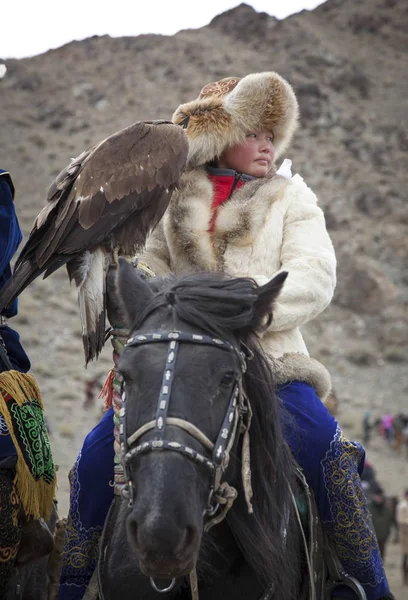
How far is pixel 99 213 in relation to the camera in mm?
3662

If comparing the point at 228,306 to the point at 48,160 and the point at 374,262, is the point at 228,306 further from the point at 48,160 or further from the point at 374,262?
the point at 48,160

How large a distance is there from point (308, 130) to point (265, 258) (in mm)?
50886

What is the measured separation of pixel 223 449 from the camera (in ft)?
8.82

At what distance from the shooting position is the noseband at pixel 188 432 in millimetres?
2586

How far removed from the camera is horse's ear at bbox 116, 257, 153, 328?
304cm

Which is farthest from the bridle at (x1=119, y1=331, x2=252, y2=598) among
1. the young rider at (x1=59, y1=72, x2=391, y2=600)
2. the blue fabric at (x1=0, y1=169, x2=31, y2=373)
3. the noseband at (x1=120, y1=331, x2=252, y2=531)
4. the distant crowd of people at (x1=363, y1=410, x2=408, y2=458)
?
the distant crowd of people at (x1=363, y1=410, x2=408, y2=458)

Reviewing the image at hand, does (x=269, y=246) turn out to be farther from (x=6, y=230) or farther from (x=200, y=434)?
(x=200, y=434)

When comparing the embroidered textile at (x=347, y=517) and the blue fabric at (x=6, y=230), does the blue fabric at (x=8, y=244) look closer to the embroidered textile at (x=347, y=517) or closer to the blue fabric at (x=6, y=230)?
the blue fabric at (x=6, y=230)

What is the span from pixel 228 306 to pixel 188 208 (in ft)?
4.85

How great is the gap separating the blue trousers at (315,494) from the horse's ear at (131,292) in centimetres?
84

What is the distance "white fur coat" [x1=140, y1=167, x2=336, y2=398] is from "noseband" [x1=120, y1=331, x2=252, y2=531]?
0.99 m

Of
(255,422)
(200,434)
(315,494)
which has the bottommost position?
(315,494)

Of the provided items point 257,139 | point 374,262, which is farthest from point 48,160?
point 257,139

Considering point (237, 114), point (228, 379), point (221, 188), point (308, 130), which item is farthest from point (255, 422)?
point (308, 130)
